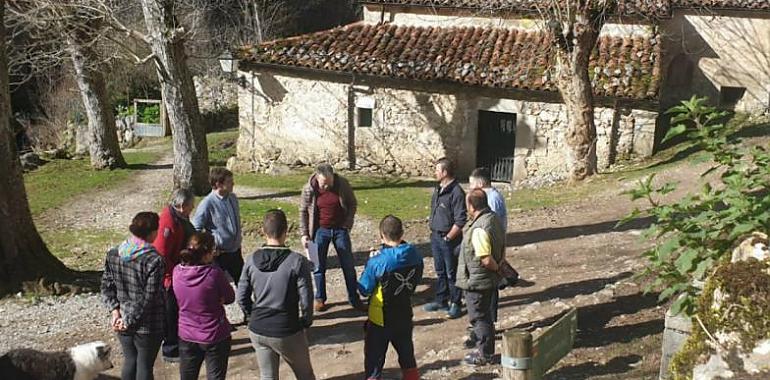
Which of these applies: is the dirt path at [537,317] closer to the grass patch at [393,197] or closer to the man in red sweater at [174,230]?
the man in red sweater at [174,230]

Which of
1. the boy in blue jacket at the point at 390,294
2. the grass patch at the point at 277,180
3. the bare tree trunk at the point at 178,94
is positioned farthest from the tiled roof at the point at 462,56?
the boy in blue jacket at the point at 390,294

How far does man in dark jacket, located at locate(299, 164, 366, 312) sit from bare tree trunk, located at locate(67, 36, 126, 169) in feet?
38.6

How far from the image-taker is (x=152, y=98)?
30.5 meters

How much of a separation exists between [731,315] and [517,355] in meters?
1.68

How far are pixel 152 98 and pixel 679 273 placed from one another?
92.8ft

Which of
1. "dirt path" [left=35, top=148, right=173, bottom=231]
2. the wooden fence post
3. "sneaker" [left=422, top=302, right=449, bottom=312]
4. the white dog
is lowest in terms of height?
"dirt path" [left=35, top=148, right=173, bottom=231]

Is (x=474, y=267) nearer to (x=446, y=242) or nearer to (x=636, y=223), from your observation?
(x=446, y=242)

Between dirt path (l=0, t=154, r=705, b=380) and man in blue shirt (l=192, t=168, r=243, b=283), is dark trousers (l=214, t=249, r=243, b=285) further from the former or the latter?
dirt path (l=0, t=154, r=705, b=380)

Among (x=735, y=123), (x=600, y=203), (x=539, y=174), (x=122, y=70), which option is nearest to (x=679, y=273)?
(x=600, y=203)

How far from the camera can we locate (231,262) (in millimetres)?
8164

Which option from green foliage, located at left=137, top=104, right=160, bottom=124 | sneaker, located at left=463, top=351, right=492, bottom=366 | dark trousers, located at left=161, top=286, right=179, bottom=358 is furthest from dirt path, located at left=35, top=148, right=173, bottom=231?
sneaker, located at left=463, top=351, right=492, bottom=366

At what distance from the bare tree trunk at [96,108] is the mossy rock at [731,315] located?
1686 cm

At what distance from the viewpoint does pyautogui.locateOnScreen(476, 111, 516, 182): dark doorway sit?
61.0ft

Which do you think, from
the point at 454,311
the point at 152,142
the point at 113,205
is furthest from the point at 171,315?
the point at 152,142
